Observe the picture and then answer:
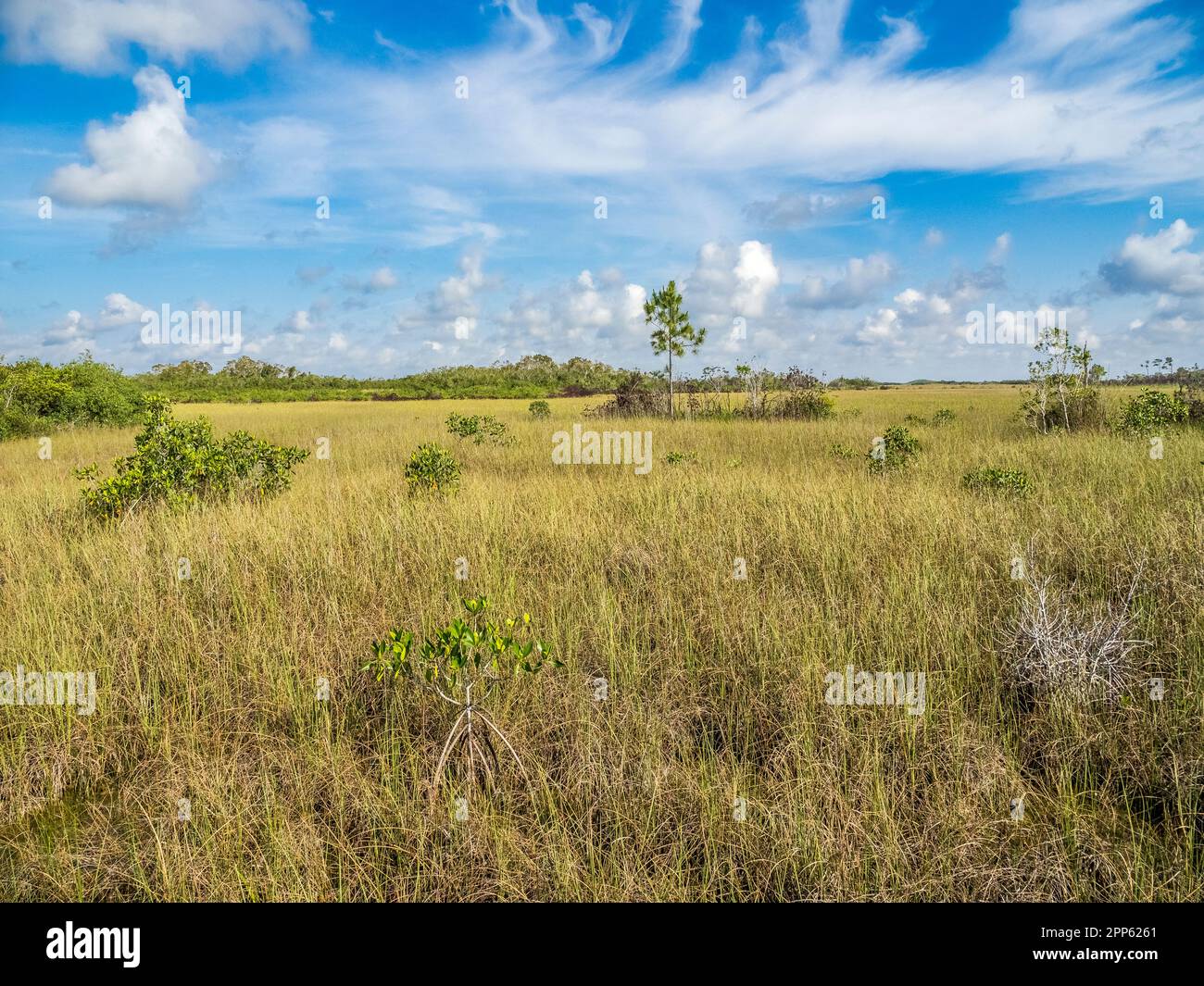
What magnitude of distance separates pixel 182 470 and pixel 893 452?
420 inches

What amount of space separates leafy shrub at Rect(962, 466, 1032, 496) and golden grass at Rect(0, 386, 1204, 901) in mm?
535

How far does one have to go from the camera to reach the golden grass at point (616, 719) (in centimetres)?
246

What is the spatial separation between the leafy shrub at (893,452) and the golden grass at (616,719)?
116 inches

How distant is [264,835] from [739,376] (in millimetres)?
23749

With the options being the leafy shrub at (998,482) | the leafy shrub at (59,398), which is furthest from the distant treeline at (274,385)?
the leafy shrub at (998,482)

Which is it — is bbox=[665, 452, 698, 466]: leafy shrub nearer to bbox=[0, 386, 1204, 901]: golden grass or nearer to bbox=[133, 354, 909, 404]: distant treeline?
bbox=[0, 386, 1204, 901]: golden grass

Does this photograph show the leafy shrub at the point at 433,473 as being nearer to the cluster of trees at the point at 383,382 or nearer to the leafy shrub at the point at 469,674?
the leafy shrub at the point at 469,674

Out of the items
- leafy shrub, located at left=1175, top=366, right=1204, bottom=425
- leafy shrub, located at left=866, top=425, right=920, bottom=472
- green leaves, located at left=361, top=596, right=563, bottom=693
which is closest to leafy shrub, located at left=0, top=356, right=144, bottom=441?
green leaves, located at left=361, top=596, right=563, bottom=693

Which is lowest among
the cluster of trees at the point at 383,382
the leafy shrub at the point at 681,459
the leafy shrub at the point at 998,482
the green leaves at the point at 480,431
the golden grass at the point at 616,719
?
the golden grass at the point at 616,719

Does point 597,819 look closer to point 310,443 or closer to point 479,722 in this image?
point 479,722

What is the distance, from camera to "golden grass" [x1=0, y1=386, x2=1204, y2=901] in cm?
246

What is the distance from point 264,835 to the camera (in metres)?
2.65

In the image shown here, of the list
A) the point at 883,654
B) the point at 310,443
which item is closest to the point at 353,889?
the point at 883,654

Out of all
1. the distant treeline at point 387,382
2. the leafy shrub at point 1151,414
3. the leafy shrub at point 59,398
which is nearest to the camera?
the leafy shrub at point 1151,414
